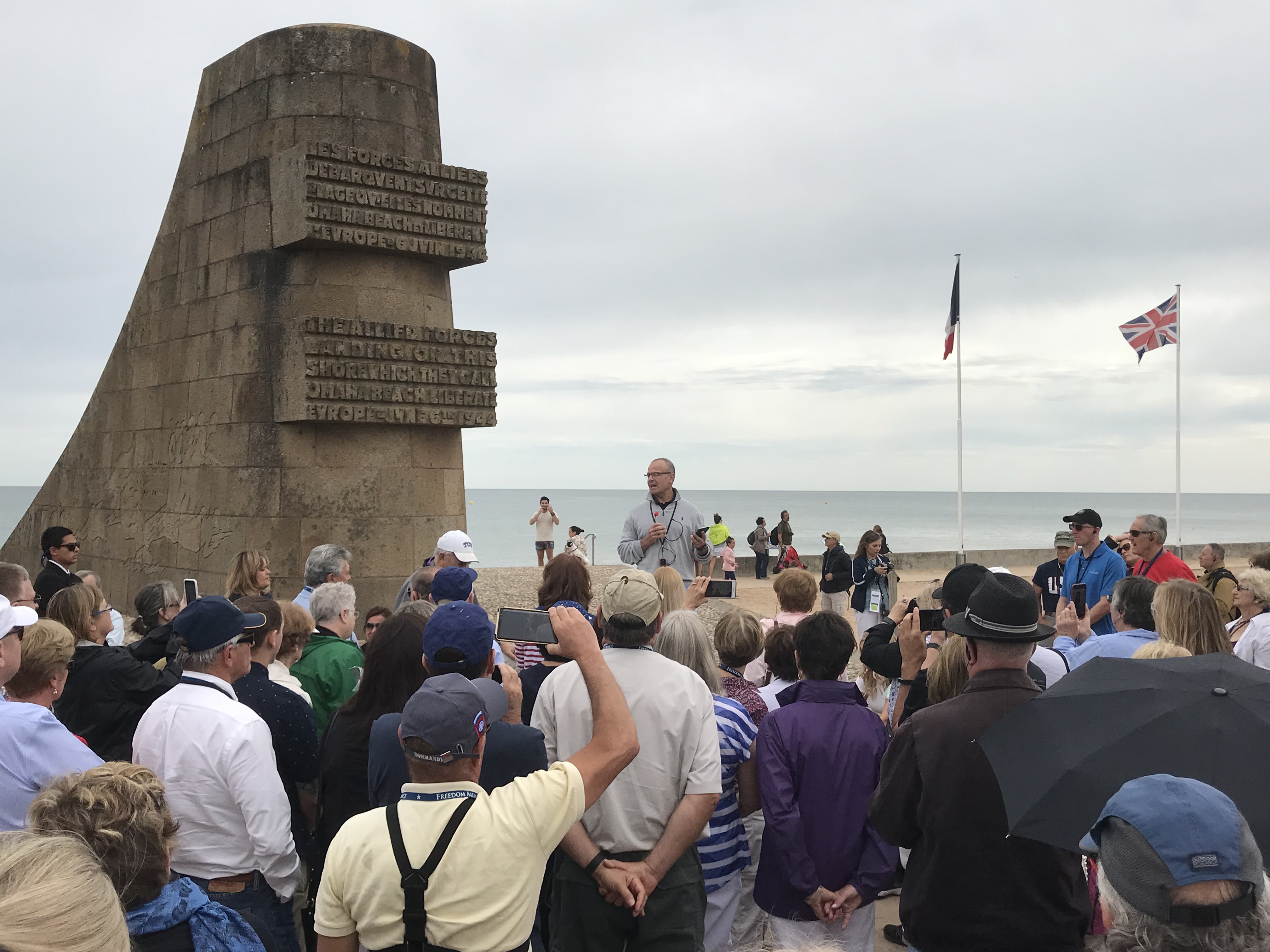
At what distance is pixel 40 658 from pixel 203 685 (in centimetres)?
55

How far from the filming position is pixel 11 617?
3277 millimetres

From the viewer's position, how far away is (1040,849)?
9.16ft

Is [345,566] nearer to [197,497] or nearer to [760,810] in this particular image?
[760,810]

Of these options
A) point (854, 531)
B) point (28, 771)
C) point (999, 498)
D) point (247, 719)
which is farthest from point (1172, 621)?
point (999, 498)

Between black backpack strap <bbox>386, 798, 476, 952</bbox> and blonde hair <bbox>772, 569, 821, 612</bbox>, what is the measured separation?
3547mm

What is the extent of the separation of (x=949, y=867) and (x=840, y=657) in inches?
39.9

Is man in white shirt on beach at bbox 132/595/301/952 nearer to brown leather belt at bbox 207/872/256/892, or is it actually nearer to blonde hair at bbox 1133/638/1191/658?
brown leather belt at bbox 207/872/256/892

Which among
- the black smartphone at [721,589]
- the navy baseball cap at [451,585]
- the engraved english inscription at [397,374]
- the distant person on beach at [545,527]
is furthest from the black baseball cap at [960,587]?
the distant person on beach at [545,527]

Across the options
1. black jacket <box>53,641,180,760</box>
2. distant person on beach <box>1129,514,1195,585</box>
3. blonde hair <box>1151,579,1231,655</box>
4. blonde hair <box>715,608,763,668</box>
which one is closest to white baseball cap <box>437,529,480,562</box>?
blonde hair <box>715,608,763,668</box>

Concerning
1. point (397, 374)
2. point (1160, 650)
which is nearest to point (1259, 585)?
point (1160, 650)

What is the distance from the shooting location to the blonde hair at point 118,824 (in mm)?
2127

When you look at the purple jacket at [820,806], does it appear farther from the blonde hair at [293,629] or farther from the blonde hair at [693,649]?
the blonde hair at [293,629]

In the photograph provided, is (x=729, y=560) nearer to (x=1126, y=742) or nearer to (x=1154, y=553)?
(x=1154, y=553)

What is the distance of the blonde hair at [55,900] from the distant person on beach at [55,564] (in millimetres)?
5721
